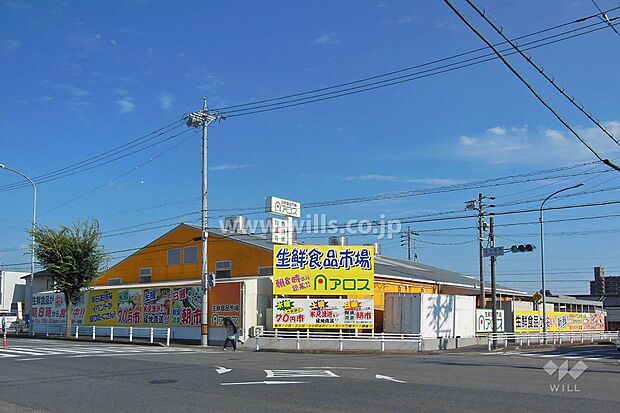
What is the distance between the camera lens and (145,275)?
50.1 metres

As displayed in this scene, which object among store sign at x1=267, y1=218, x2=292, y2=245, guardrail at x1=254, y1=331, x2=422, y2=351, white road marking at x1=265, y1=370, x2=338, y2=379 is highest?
store sign at x1=267, y1=218, x2=292, y2=245

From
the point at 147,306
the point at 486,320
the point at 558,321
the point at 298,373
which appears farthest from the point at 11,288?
the point at 298,373

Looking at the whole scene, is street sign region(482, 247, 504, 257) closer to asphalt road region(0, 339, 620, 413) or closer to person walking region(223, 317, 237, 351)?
asphalt road region(0, 339, 620, 413)

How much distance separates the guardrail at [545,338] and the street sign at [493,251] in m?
4.25

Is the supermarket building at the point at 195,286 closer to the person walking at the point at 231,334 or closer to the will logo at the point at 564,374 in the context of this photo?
the person walking at the point at 231,334

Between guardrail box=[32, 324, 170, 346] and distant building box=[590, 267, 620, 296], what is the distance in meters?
96.7

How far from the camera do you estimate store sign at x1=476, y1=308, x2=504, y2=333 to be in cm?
3889

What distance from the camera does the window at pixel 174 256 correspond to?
156 feet

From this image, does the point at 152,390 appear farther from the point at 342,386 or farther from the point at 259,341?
the point at 259,341

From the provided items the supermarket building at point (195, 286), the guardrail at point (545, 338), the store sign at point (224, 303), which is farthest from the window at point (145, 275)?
the guardrail at point (545, 338)

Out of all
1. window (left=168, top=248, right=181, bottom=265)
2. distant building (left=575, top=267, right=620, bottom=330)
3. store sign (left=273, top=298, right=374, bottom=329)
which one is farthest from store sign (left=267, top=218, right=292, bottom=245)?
distant building (left=575, top=267, right=620, bottom=330)

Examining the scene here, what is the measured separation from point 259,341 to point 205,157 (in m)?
10.1

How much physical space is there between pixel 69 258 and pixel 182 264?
313 inches

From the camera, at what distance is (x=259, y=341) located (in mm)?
32344
